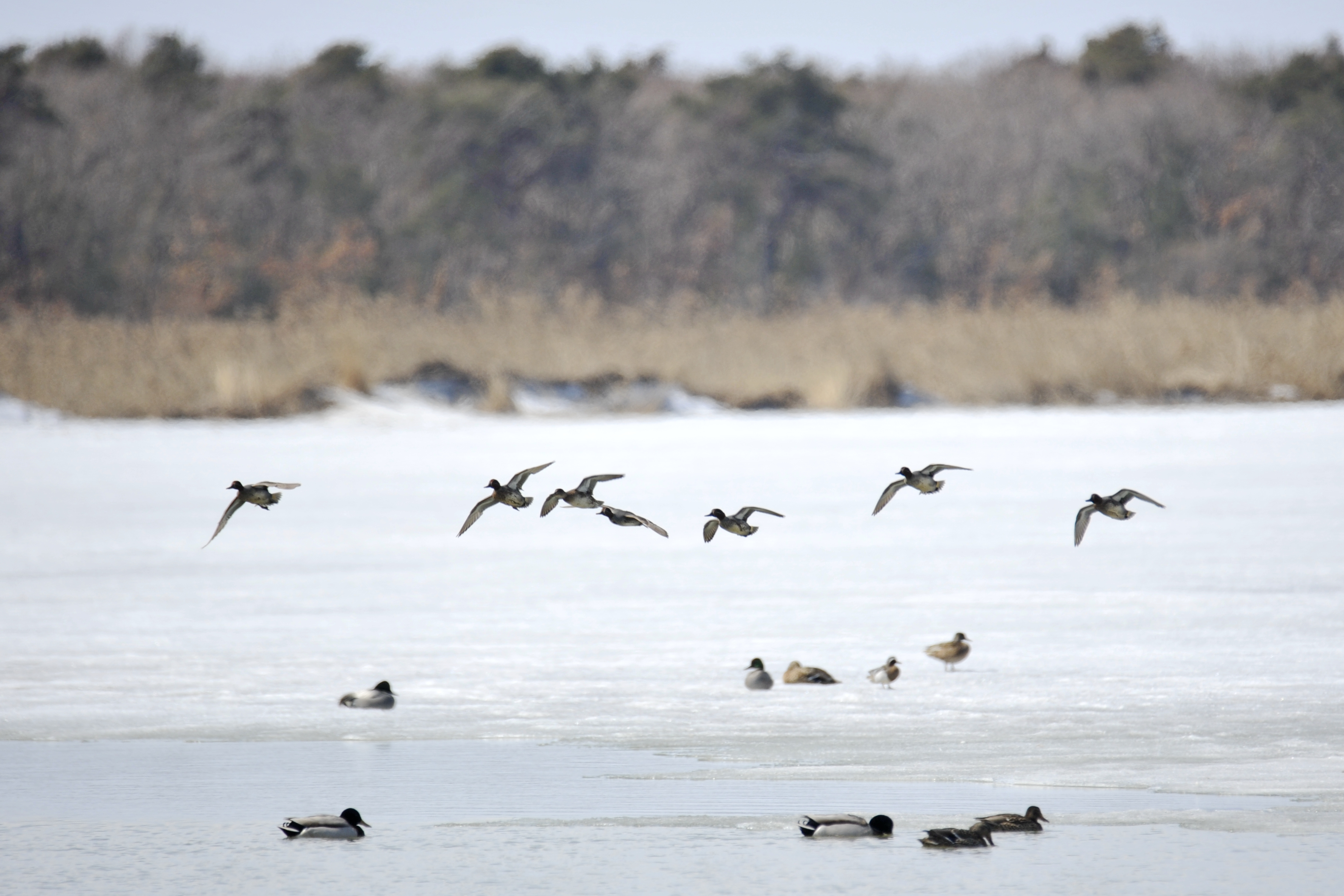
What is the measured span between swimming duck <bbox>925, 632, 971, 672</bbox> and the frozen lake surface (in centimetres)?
8

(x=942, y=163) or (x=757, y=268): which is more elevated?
(x=942, y=163)

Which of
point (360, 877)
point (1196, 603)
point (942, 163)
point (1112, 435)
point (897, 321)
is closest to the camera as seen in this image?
point (360, 877)

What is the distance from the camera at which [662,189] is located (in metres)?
39.3

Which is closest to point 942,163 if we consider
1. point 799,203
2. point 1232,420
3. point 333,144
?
point 799,203

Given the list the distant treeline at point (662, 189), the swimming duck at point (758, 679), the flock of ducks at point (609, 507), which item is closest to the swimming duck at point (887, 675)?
the swimming duck at point (758, 679)

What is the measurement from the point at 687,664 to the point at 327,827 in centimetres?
282

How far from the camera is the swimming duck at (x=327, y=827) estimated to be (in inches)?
203

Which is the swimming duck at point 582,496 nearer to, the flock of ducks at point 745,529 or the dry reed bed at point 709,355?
the flock of ducks at point 745,529

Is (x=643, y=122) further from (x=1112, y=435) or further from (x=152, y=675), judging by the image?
(x=152, y=675)

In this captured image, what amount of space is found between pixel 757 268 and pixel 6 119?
15039 mm

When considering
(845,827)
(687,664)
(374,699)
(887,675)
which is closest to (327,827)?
(845,827)

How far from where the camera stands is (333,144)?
132ft

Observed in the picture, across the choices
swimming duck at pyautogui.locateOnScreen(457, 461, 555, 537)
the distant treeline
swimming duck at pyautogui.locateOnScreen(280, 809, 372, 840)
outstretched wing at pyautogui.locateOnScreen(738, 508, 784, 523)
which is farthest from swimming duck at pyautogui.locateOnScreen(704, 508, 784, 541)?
the distant treeline

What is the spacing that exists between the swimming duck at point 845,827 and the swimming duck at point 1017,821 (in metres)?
0.27
